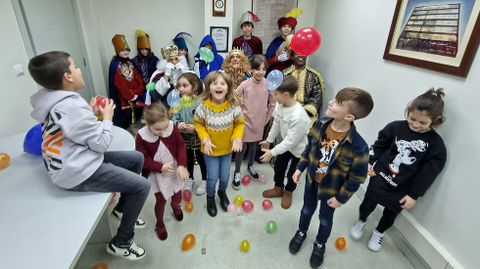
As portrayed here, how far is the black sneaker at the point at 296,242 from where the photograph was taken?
1.72m

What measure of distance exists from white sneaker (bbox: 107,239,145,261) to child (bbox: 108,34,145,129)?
6.43ft

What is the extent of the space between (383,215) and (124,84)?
3.15 m

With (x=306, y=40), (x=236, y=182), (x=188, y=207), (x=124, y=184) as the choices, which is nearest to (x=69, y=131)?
(x=124, y=184)

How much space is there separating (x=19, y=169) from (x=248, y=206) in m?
1.53

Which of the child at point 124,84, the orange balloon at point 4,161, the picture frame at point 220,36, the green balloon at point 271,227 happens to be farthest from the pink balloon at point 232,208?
the picture frame at point 220,36

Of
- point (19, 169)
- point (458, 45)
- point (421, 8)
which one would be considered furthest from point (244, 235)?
point (421, 8)

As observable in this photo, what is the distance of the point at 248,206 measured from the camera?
2.07m

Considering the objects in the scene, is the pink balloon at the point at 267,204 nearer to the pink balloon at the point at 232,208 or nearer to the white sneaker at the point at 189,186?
the pink balloon at the point at 232,208

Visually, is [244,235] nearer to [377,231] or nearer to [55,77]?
[377,231]

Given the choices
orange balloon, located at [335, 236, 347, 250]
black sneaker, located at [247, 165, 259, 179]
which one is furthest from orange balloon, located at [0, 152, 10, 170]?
orange balloon, located at [335, 236, 347, 250]

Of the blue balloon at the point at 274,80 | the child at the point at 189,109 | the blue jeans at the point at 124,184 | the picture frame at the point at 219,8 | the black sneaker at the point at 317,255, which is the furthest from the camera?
the picture frame at the point at 219,8

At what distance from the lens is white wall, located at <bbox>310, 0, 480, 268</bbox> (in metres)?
1.37

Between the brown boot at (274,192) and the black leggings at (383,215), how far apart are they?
0.70 meters

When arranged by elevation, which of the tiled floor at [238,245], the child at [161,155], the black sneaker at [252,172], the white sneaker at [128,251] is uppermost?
the child at [161,155]
